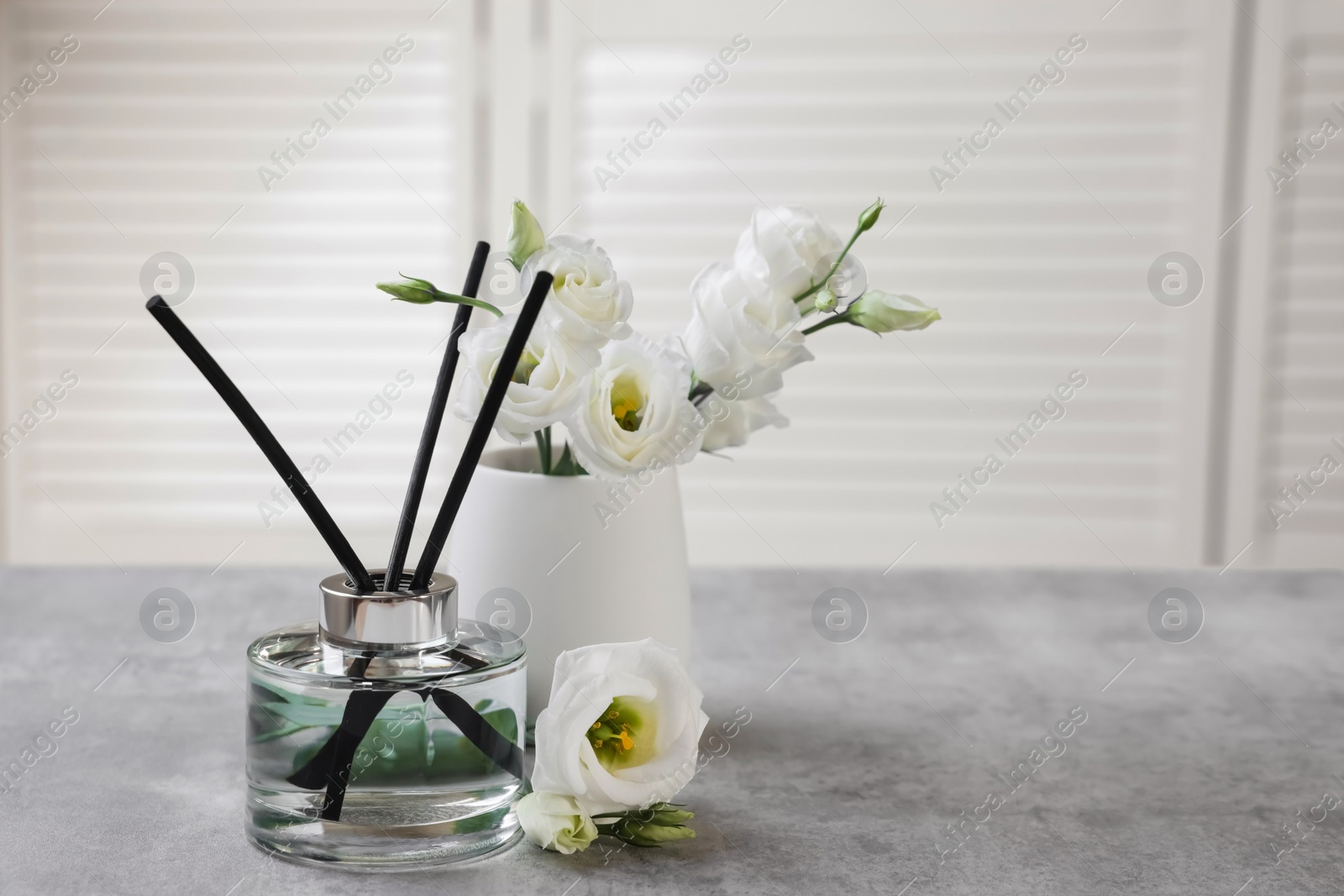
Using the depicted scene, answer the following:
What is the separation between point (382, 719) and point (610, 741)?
12 centimetres

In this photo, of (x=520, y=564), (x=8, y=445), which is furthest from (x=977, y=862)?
(x=8, y=445)

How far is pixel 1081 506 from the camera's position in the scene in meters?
2.57

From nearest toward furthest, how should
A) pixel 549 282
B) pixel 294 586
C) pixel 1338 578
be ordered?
pixel 549 282 → pixel 294 586 → pixel 1338 578

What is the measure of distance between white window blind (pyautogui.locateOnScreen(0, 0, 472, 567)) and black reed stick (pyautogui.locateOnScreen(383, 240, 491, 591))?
178 cm

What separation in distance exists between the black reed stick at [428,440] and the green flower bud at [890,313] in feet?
0.74

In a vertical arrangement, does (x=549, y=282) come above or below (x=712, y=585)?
above

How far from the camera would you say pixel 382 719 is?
0.58m

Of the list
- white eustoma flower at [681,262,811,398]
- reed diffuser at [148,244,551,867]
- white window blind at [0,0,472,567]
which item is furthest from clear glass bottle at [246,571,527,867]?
white window blind at [0,0,472,567]

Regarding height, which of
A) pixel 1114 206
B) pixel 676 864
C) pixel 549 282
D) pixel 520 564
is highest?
pixel 1114 206

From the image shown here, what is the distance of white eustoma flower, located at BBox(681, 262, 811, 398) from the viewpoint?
695 millimetres

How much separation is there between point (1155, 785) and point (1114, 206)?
2019mm

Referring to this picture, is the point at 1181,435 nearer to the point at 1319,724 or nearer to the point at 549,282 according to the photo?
the point at 1319,724

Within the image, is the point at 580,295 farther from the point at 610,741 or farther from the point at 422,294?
the point at 610,741

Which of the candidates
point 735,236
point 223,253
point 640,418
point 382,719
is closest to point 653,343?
point 640,418
